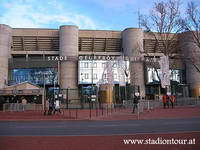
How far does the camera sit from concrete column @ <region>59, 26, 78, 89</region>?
63469mm

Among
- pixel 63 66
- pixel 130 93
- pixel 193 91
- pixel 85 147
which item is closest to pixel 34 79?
pixel 63 66

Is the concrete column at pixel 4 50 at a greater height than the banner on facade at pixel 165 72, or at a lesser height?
greater

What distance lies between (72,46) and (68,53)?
6.25 ft

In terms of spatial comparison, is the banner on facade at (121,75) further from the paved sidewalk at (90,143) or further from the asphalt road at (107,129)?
the paved sidewalk at (90,143)

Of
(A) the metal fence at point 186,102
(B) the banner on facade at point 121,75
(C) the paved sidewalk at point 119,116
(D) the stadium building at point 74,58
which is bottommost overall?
(C) the paved sidewalk at point 119,116

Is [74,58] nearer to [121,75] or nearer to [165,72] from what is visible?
[121,75]

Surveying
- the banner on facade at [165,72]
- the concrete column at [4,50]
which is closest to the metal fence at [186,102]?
the banner on facade at [165,72]

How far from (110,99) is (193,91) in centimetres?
3398

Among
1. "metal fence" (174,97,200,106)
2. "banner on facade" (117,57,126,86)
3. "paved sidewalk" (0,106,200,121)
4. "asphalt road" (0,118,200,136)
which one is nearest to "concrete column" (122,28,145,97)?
"metal fence" (174,97,200,106)

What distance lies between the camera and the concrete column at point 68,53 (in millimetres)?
63469

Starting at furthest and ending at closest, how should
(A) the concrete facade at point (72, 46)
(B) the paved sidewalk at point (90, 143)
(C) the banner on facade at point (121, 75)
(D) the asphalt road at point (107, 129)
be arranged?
(A) the concrete facade at point (72, 46) < (C) the banner on facade at point (121, 75) < (D) the asphalt road at point (107, 129) < (B) the paved sidewalk at point (90, 143)

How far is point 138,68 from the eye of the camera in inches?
2625

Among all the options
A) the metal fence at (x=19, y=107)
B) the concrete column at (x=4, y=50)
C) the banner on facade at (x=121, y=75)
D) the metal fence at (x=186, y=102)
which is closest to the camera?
the banner on facade at (x=121, y=75)

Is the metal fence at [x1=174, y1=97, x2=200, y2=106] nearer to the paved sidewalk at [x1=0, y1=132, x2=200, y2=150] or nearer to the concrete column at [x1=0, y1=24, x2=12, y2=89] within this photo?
the paved sidewalk at [x1=0, y1=132, x2=200, y2=150]
